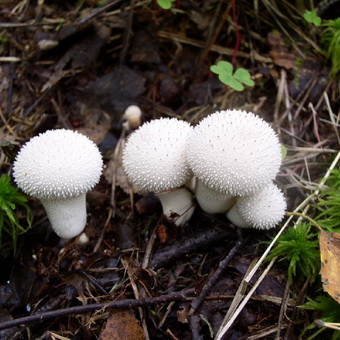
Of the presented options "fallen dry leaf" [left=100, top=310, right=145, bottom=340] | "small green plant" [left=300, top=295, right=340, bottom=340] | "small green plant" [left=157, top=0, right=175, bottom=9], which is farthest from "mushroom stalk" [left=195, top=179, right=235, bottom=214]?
"small green plant" [left=157, top=0, right=175, bottom=9]

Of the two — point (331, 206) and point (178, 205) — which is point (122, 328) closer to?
point (178, 205)

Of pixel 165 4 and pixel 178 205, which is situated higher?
pixel 165 4

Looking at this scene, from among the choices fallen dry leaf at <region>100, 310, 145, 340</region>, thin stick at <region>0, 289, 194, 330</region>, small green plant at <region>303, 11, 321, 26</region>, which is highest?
small green plant at <region>303, 11, 321, 26</region>

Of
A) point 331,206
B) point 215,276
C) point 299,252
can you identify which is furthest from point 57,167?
point 331,206

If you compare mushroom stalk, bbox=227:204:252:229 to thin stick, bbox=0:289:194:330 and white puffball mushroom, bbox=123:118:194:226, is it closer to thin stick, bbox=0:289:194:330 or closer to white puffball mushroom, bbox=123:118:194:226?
white puffball mushroom, bbox=123:118:194:226

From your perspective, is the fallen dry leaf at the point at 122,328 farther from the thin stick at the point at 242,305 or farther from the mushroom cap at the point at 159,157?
the mushroom cap at the point at 159,157

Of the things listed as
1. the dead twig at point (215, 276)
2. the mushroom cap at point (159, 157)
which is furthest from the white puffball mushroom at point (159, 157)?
the dead twig at point (215, 276)
